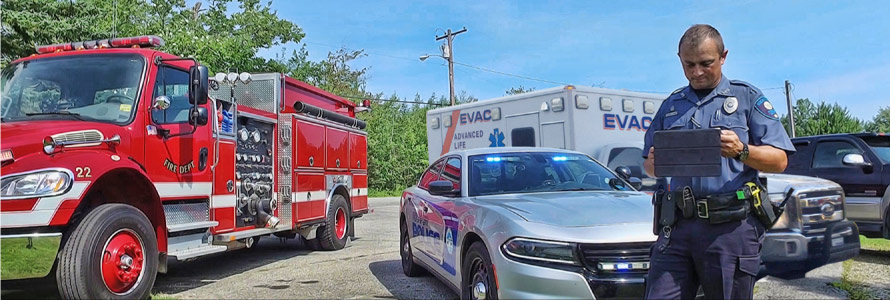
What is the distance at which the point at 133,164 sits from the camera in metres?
4.86

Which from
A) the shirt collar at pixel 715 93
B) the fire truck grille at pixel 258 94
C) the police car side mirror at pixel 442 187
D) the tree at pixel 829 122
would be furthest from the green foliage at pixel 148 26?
the tree at pixel 829 122

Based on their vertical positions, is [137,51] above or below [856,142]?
above

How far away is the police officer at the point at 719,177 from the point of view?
7.86ft

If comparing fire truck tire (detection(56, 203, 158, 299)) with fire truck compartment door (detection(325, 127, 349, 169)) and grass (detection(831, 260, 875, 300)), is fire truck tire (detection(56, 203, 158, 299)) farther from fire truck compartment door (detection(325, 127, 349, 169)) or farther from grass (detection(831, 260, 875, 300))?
grass (detection(831, 260, 875, 300))

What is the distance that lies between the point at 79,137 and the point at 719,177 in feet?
14.7

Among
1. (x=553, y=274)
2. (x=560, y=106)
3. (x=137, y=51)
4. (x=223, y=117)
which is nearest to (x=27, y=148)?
(x=137, y=51)

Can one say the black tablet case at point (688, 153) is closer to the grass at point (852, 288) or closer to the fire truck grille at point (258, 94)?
the grass at point (852, 288)

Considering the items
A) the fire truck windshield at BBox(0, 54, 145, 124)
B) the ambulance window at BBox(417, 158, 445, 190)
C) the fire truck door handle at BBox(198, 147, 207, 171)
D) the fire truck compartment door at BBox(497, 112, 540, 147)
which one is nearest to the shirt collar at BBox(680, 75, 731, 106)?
the ambulance window at BBox(417, 158, 445, 190)

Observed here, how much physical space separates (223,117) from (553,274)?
4.15 metres

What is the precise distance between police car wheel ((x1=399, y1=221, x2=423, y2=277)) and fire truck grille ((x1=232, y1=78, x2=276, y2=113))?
2.39 m

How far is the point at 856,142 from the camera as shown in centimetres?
754

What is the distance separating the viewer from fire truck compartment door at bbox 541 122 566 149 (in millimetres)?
9531

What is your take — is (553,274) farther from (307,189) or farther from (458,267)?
Answer: (307,189)

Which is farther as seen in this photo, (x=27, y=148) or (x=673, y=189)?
(x=27, y=148)
